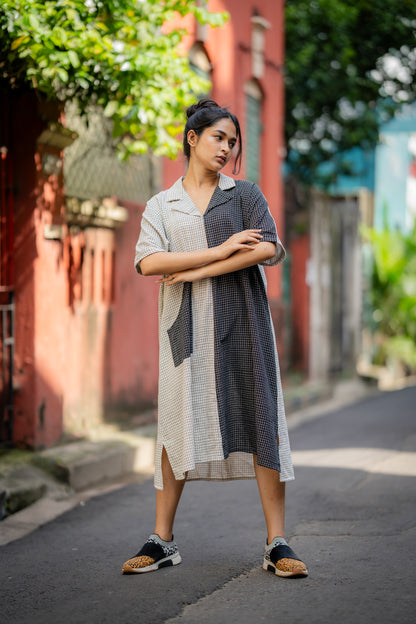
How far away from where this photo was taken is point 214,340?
11.6ft

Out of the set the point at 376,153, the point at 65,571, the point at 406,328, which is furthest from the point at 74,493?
the point at 376,153

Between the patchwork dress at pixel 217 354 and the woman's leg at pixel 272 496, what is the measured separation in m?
0.05

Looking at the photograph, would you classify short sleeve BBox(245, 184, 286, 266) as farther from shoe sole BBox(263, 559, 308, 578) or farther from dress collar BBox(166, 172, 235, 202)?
shoe sole BBox(263, 559, 308, 578)

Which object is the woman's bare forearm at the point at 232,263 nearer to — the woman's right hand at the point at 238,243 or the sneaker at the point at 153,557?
the woman's right hand at the point at 238,243

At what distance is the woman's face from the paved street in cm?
180

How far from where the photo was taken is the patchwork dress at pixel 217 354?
349 cm

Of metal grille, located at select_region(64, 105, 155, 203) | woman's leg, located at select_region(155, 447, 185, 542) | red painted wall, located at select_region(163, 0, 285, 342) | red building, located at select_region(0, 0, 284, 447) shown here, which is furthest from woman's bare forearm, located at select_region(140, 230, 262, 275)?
red painted wall, located at select_region(163, 0, 285, 342)

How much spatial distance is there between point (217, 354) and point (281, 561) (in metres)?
0.91

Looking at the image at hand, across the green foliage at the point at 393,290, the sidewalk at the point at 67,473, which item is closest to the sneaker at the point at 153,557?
the sidewalk at the point at 67,473

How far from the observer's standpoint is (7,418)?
237 inches

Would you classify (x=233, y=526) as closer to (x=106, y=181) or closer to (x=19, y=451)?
(x=19, y=451)

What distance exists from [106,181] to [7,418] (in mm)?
2310

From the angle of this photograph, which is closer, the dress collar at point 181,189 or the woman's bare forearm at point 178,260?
the woman's bare forearm at point 178,260

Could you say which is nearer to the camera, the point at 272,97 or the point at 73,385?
the point at 73,385
